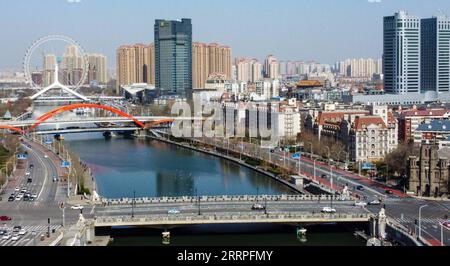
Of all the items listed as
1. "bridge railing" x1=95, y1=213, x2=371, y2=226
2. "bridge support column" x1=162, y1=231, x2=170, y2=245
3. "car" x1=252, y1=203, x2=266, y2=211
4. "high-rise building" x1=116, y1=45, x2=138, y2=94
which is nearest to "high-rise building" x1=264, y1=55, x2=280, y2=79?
"high-rise building" x1=116, y1=45, x2=138, y2=94

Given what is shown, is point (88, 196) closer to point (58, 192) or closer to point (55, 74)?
point (58, 192)

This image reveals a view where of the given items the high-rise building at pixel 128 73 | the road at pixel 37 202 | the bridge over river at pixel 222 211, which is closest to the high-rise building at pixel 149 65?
the high-rise building at pixel 128 73

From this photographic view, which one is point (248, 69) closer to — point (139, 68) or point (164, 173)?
point (139, 68)

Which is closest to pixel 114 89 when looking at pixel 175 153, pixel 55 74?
pixel 55 74

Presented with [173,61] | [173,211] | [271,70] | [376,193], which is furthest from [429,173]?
[271,70]

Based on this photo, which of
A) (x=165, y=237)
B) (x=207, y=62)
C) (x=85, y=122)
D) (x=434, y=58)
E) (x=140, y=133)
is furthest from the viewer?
(x=207, y=62)

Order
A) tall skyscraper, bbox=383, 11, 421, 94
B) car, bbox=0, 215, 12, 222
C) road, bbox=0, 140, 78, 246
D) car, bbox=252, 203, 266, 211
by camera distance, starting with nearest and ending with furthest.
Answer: road, bbox=0, 140, 78, 246 → car, bbox=0, 215, 12, 222 → car, bbox=252, 203, 266, 211 → tall skyscraper, bbox=383, 11, 421, 94

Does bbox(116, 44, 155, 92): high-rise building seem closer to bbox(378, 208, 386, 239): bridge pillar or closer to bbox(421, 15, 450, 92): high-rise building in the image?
bbox(421, 15, 450, 92): high-rise building
